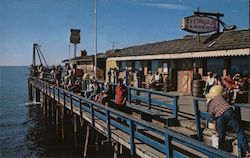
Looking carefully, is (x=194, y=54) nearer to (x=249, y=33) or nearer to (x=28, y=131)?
(x=249, y=33)

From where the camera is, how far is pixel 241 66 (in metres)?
13.4

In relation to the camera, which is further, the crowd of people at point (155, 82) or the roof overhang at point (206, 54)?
the crowd of people at point (155, 82)

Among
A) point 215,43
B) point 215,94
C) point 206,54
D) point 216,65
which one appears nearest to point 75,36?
point 215,43

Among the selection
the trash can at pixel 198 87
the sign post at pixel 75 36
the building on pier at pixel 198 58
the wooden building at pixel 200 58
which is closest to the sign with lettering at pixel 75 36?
the sign post at pixel 75 36

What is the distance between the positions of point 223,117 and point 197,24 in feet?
36.1

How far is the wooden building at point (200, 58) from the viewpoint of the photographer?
13.2 m

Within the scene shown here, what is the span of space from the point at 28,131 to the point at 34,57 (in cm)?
3638

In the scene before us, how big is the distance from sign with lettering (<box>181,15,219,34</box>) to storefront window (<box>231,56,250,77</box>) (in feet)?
11.3

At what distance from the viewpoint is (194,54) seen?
15.0 m

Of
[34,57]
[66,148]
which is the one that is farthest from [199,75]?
[34,57]

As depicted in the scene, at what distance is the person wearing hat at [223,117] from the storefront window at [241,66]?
23.1ft

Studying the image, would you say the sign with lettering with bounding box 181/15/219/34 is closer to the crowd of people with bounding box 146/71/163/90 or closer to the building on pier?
the building on pier

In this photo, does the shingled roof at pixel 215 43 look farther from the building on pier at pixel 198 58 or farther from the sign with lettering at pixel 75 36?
the sign with lettering at pixel 75 36

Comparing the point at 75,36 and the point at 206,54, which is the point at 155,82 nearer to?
the point at 206,54
